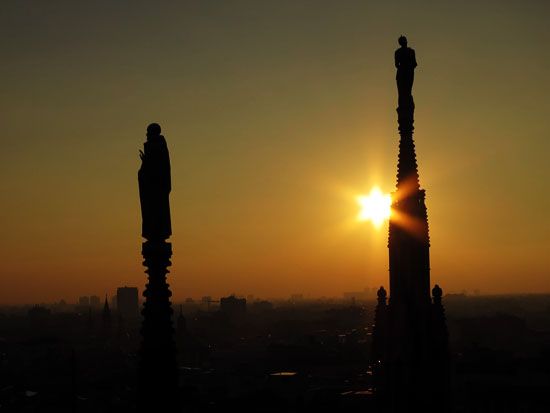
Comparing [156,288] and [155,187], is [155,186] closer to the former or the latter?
[155,187]

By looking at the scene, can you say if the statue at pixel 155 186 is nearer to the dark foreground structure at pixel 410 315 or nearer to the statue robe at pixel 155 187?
the statue robe at pixel 155 187

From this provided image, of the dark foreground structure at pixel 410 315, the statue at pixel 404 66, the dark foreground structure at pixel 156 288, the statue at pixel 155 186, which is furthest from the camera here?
the statue at pixel 404 66

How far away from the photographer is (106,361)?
→ 140 meters

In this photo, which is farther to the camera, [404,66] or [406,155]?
[404,66]

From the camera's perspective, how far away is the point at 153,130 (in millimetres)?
9844

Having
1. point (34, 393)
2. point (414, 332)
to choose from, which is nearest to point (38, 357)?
point (34, 393)

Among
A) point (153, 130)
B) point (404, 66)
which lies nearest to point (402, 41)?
point (404, 66)

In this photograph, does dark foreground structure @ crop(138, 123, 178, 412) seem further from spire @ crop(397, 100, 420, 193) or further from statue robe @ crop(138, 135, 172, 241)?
spire @ crop(397, 100, 420, 193)

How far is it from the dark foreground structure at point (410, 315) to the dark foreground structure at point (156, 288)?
6144mm

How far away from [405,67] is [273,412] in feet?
215

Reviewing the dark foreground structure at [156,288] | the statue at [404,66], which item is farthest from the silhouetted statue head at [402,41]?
the dark foreground structure at [156,288]

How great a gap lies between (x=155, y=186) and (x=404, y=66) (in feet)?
25.3

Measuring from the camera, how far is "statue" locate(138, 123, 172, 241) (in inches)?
378

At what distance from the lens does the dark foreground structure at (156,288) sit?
9.27m
